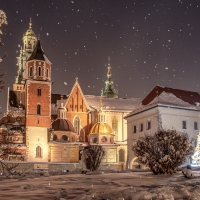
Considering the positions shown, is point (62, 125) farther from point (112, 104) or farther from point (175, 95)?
point (175, 95)

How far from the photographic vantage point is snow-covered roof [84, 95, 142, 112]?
67438mm

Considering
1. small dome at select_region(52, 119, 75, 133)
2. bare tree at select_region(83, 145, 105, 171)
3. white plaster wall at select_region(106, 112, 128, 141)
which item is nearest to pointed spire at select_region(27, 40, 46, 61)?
small dome at select_region(52, 119, 75, 133)

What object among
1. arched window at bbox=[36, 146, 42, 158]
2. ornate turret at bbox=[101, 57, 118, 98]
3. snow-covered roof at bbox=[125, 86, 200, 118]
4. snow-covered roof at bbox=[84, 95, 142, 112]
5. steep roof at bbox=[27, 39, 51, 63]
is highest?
ornate turret at bbox=[101, 57, 118, 98]

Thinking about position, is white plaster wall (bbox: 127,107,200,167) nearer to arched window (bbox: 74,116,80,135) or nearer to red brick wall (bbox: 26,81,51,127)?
red brick wall (bbox: 26,81,51,127)

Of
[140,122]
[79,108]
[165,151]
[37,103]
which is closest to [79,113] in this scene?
[79,108]

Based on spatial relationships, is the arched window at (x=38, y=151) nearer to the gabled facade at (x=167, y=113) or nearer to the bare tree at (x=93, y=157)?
the gabled facade at (x=167, y=113)

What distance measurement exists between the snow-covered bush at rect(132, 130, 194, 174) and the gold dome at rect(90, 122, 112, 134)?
32683 mm

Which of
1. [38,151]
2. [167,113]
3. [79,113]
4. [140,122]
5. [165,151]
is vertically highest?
[79,113]

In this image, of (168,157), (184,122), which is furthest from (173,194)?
(184,122)

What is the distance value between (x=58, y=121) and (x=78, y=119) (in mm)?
6526

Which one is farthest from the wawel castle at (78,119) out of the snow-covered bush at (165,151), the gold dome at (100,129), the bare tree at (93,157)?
the snow-covered bush at (165,151)

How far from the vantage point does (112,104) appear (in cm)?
6900

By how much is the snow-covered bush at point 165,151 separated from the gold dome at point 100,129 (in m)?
32.7

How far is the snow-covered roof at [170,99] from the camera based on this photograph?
4544 cm
